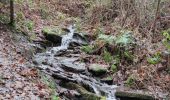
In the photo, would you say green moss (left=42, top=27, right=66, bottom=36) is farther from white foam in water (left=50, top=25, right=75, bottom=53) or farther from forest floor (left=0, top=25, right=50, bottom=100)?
forest floor (left=0, top=25, right=50, bottom=100)

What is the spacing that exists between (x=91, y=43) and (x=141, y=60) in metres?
3.04

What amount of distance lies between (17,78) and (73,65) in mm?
3268

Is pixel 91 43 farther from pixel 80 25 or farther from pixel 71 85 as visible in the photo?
pixel 71 85

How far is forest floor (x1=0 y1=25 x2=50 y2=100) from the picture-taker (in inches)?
333

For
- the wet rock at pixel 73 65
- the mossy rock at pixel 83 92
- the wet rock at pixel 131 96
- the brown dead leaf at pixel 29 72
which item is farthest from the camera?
the wet rock at pixel 73 65

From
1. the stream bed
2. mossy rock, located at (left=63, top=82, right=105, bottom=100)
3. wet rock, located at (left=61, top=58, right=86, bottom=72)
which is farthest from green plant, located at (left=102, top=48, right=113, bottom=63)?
mossy rock, located at (left=63, top=82, right=105, bottom=100)

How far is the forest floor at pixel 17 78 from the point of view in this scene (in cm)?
845

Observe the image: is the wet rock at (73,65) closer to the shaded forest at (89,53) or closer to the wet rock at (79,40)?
the shaded forest at (89,53)

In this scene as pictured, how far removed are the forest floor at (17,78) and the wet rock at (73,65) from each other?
58.4 inches

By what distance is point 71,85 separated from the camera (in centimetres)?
1031

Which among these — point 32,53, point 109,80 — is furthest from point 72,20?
point 109,80

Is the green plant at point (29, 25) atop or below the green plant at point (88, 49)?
atop

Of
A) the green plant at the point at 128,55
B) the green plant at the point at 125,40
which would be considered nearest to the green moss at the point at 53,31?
the green plant at the point at 125,40

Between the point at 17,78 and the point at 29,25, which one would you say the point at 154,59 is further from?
the point at 29,25
